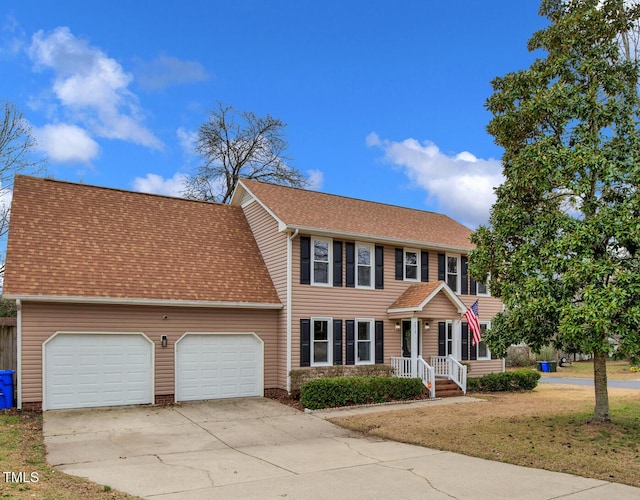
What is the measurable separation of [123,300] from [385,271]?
863cm

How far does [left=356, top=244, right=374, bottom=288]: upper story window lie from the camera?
17984 millimetres

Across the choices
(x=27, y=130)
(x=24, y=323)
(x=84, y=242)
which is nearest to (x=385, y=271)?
(x=84, y=242)

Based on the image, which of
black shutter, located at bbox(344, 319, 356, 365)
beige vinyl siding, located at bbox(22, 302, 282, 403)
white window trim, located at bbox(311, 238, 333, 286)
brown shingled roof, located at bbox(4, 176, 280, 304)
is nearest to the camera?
beige vinyl siding, located at bbox(22, 302, 282, 403)

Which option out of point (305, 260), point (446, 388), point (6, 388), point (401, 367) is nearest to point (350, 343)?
point (401, 367)

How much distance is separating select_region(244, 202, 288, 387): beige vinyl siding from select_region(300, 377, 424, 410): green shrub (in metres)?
1.82

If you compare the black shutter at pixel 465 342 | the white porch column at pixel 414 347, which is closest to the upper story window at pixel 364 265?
the white porch column at pixel 414 347

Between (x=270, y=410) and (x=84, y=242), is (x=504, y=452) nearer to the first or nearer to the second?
(x=270, y=410)

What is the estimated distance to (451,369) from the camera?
18688 mm

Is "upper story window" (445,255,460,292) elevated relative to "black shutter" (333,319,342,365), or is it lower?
elevated

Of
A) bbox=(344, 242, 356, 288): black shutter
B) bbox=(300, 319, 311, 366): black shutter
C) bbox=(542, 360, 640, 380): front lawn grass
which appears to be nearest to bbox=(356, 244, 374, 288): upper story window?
bbox=(344, 242, 356, 288): black shutter

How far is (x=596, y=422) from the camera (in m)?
11.4

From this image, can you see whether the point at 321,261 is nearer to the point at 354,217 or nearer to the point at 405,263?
the point at 354,217

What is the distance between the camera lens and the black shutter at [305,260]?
16703 millimetres

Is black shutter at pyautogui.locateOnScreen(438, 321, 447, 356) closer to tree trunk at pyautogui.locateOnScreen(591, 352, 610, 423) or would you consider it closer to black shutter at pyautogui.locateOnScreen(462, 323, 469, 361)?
black shutter at pyautogui.locateOnScreen(462, 323, 469, 361)
